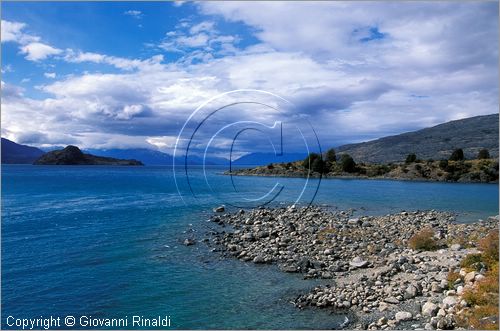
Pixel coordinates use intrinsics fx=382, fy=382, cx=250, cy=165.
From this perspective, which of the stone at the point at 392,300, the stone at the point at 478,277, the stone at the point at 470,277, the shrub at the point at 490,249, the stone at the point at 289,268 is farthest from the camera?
the stone at the point at 289,268

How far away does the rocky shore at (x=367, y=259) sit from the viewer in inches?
515

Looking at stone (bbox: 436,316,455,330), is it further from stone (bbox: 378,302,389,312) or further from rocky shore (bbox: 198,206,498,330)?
stone (bbox: 378,302,389,312)

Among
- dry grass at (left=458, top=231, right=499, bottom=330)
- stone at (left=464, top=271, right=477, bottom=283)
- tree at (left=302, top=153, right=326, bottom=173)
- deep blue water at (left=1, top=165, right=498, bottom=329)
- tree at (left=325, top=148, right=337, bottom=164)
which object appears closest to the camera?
dry grass at (left=458, top=231, right=499, bottom=330)

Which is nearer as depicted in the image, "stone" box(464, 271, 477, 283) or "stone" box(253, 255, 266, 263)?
"stone" box(464, 271, 477, 283)

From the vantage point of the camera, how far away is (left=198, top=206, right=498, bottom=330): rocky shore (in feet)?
42.9

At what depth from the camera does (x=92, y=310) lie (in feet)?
49.6

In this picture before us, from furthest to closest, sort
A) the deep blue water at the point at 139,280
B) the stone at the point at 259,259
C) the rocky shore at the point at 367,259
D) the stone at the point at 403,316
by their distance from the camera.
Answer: the stone at the point at 259,259 → the deep blue water at the point at 139,280 → the rocky shore at the point at 367,259 → the stone at the point at 403,316

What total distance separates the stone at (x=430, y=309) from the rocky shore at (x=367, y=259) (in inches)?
1.3

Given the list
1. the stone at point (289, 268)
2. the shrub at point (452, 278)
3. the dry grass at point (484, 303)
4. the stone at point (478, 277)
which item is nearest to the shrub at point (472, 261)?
the dry grass at point (484, 303)

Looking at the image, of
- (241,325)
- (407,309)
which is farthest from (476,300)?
(241,325)

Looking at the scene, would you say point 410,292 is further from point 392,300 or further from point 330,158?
point 330,158

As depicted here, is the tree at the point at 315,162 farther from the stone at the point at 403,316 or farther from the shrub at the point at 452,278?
the stone at the point at 403,316

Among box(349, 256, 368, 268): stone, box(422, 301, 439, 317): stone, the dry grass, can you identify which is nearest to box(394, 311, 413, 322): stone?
box(422, 301, 439, 317): stone

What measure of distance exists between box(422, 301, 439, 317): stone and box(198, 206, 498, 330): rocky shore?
0.03 m
